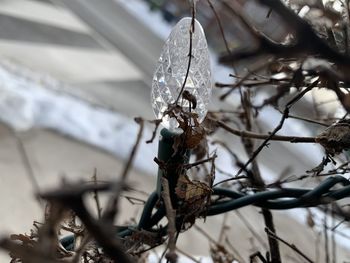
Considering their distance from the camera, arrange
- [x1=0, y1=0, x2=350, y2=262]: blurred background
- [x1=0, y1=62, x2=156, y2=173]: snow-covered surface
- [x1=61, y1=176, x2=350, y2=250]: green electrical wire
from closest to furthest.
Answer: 1. [x1=61, y1=176, x2=350, y2=250]: green electrical wire
2. [x1=0, y1=0, x2=350, y2=262]: blurred background
3. [x1=0, y1=62, x2=156, y2=173]: snow-covered surface

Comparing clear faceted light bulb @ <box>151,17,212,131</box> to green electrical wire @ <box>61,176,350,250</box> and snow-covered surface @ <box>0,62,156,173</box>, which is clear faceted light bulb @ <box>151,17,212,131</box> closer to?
green electrical wire @ <box>61,176,350,250</box>

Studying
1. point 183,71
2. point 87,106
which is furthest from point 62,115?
point 183,71

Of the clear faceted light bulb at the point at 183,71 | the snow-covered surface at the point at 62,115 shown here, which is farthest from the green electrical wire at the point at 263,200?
the snow-covered surface at the point at 62,115

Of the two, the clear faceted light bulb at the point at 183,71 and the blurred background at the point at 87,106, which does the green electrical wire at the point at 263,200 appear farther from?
the blurred background at the point at 87,106

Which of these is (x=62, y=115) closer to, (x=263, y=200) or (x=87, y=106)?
(x=87, y=106)

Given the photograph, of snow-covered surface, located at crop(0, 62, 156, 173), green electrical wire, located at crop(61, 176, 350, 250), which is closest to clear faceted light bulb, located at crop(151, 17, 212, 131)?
green electrical wire, located at crop(61, 176, 350, 250)

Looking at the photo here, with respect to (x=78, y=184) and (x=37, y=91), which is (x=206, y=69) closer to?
(x=78, y=184)
